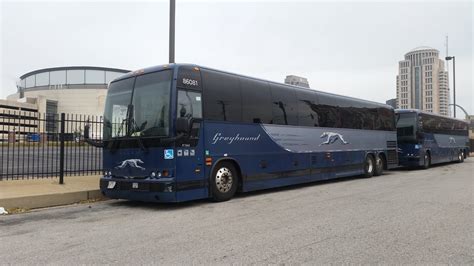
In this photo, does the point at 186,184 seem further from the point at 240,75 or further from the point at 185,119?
the point at 240,75

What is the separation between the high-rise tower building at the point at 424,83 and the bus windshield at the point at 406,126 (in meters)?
34.4

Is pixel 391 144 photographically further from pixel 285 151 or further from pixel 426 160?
pixel 285 151

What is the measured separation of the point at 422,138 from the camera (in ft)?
71.8

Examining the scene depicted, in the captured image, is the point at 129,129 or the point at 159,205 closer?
the point at 129,129

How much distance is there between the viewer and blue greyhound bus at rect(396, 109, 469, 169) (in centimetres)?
2150

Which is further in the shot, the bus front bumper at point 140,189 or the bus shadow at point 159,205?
the bus shadow at point 159,205

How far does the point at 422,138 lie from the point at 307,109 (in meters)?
11.6

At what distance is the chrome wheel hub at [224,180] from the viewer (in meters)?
9.82

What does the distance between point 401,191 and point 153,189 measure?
7377 millimetres

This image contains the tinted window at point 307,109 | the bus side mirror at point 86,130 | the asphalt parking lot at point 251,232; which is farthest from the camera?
the tinted window at point 307,109

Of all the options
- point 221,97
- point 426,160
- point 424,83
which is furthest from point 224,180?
point 424,83

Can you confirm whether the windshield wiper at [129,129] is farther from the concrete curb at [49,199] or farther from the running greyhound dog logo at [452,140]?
the running greyhound dog logo at [452,140]

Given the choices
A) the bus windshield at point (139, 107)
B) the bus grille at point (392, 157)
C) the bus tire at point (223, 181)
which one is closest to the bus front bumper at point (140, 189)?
the bus windshield at point (139, 107)

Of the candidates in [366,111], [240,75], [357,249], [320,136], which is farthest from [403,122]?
[357,249]
